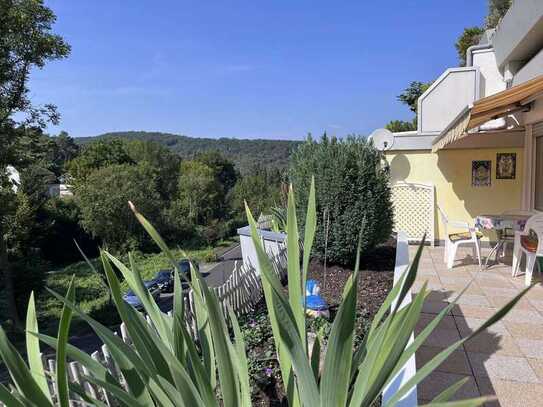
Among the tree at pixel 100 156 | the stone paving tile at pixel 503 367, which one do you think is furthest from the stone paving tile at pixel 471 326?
the tree at pixel 100 156

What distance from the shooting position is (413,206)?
8.73 metres

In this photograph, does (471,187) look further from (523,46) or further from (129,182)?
(129,182)

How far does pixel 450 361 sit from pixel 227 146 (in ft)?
290

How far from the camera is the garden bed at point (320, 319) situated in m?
2.57

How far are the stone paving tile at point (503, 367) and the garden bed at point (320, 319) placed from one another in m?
0.87

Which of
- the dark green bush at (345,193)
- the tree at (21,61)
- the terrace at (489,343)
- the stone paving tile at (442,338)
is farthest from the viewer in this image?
the tree at (21,61)

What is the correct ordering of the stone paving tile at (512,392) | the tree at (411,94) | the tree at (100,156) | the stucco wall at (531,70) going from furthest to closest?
1. the tree at (100,156)
2. the tree at (411,94)
3. the stucco wall at (531,70)
4. the stone paving tile at (512,392)

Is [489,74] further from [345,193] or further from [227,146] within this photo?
[227,146]

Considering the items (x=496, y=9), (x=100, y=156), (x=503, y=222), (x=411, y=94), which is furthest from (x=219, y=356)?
(x=100, y=156)

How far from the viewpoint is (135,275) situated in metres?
1.51

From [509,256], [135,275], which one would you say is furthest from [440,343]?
[509,256]

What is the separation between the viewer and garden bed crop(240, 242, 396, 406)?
2568mm

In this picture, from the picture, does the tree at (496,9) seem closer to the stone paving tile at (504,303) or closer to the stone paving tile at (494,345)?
the stone paving tile at (504,303)

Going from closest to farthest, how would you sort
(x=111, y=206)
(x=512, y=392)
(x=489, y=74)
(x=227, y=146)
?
(x=512, y=392) < (x=489, y=74) < (x=111, y=206) < (x=227, y=146)
